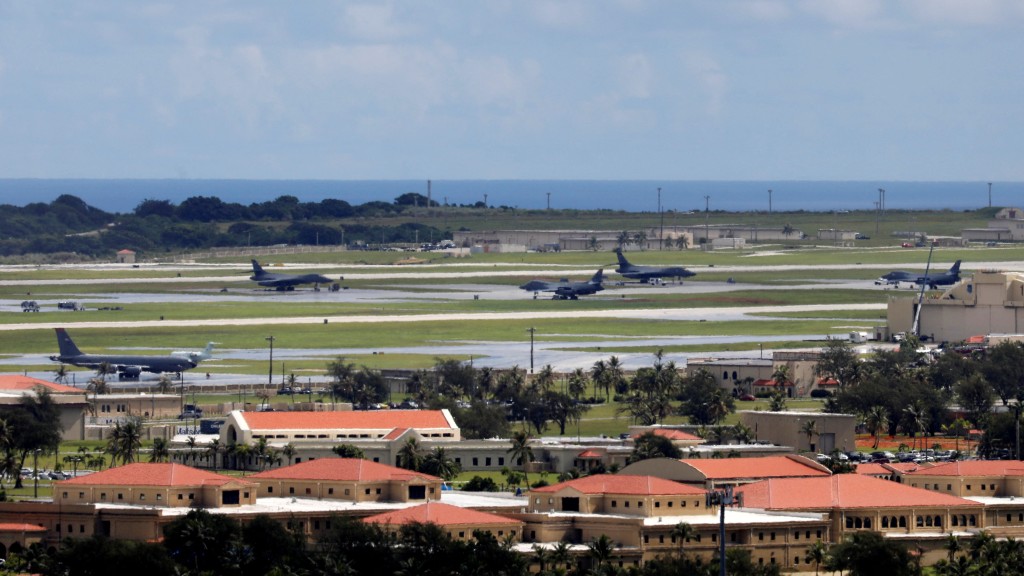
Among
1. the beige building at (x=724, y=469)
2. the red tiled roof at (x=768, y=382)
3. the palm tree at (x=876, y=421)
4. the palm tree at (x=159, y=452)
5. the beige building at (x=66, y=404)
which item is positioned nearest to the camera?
the beige building at (x=724, y=469)

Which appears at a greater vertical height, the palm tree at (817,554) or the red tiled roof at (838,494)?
the red tiled roof at (838,494)

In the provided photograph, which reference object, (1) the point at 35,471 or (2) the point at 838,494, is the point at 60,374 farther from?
(2) the point at 838,494

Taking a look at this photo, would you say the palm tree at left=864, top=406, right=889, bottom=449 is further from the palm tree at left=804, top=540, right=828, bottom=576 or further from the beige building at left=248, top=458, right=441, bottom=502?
the beige building at left=248, top=458, right=441, bottom=502

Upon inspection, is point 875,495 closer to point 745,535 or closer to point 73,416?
point 745,535

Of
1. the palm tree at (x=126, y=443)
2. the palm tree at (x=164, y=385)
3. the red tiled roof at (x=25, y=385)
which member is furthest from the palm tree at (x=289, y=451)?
the palm tree at (x=164, y=385)

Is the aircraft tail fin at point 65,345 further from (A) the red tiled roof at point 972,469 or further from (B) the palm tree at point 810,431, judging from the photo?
(A) the red tiled roof at point 972,469

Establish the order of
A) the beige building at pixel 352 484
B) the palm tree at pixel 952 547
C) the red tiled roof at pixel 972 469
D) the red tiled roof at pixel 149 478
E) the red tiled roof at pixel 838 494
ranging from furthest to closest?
the red tiled roof at pixel 972 469 < the beige building at pixel 352 484 < the red tiled roof at pixel 838 494 < the red tiled roof at pixel 149 478 < the palm tree at pixel 952 547

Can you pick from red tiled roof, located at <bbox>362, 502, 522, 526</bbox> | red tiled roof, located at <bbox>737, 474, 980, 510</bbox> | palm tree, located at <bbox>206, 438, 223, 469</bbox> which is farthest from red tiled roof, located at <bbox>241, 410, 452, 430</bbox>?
red tiled roof, located at <bbox>362, 502, 522, 526</bbox>
